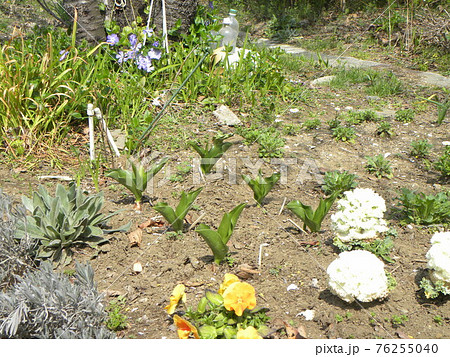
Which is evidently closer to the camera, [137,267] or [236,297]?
[236,297]

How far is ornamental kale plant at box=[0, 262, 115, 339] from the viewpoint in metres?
1.87

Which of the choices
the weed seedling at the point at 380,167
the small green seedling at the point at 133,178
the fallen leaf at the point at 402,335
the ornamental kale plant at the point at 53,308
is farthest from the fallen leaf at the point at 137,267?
the weed seedling at the point at 380,167

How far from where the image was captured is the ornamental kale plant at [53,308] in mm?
1874

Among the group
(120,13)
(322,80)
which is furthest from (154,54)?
(322,80)

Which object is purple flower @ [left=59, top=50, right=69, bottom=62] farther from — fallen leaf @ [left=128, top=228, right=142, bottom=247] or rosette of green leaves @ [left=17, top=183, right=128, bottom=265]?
fallen leaf @ [left=128, top=228, right=142, bottom=247]

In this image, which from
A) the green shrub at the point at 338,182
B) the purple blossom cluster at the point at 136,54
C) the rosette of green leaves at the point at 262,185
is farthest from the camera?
the purple blossom cluster at the point at 136,54

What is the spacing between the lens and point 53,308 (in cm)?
188

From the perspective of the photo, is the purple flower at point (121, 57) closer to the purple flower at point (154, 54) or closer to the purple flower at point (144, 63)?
the purple flower at point (144, 63)

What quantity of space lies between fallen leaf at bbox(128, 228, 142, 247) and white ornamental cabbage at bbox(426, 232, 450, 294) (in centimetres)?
149

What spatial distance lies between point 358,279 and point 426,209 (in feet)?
3.05

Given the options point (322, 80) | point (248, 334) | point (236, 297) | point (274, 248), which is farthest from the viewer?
point (322, 80)

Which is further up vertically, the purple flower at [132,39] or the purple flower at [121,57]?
the purple flower at [132,39]

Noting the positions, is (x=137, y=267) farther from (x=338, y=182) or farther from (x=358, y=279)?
(x=338, y=182)

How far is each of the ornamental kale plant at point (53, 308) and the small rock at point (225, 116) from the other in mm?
2616
